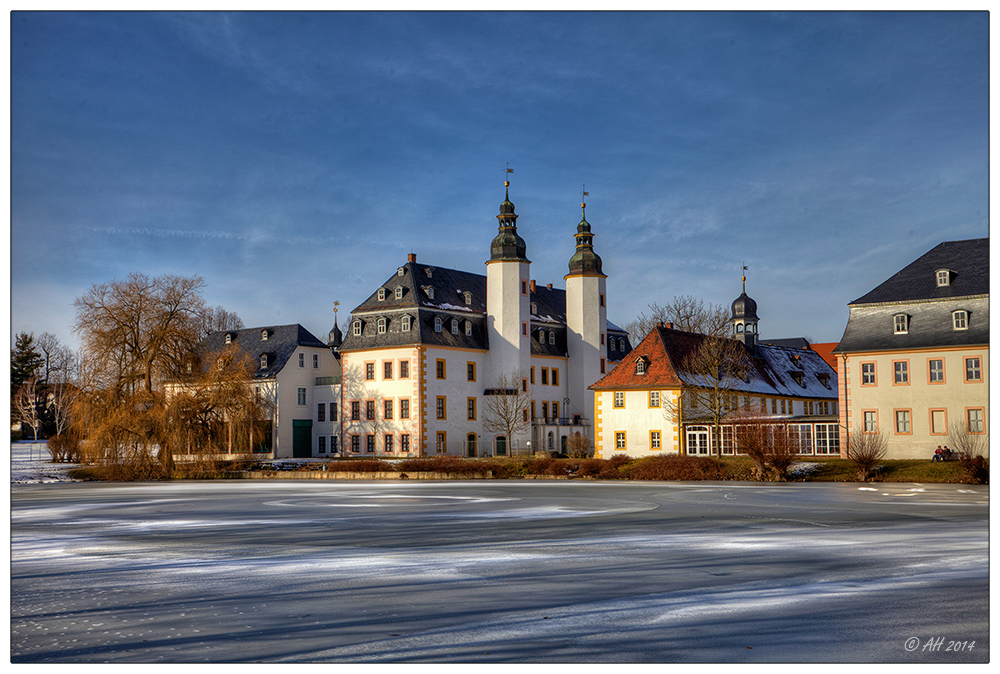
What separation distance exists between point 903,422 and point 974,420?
3.01 meters

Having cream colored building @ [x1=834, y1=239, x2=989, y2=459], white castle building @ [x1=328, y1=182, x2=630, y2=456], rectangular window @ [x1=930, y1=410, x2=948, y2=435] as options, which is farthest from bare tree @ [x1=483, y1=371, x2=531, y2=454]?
rectangular window @ [x1=930, y1=410, x2=948, y2=435]

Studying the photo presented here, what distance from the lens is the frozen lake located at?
27.4 feet

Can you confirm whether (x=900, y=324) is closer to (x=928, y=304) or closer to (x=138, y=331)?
(x=928, y=304)

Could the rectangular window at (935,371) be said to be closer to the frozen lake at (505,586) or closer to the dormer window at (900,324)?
the dormer window at (900,324)

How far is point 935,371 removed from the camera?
4303 cm

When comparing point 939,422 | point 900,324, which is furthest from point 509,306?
point 939,422

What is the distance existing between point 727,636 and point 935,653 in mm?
1689

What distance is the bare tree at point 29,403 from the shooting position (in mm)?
76438

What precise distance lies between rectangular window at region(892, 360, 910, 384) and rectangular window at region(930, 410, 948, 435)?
1.85 meters

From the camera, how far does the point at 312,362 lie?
71.2 metres

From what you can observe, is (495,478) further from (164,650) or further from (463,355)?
(164,650)

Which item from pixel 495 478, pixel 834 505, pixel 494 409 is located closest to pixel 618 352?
pixel 494 409

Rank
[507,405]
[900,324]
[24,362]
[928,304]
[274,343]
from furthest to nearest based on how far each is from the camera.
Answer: [24,362], [274,343], [507,405], [900,324], [928,304]

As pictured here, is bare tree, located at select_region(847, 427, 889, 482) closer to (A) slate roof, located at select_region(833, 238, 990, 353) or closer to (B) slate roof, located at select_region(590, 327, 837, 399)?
(A) slate roof, located at select_region(833, 238, 990, 353)
